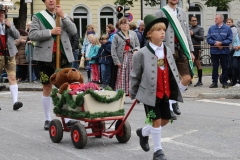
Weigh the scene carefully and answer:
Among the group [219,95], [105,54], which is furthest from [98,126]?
[105,54]

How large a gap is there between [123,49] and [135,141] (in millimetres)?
5088

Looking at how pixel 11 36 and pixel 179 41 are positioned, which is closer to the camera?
pixel 179 41

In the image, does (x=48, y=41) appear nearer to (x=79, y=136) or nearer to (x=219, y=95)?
(x=79, y=136)

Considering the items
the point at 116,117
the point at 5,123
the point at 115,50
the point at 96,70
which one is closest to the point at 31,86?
the point at 96,70

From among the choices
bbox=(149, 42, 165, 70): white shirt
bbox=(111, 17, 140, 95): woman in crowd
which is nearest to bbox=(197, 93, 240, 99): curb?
bbox=(111, 17, 140, 95): woman in crowd

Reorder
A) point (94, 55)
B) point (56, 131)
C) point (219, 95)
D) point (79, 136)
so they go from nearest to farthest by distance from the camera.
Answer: point (79, 136)
point (56, 131)
point (219, 95)
point (94, 55)

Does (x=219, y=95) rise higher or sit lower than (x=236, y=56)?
lower

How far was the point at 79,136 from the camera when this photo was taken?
8062 millimetres

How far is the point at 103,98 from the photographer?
8164mm

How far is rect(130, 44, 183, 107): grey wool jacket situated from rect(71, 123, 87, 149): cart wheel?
97 centimetres

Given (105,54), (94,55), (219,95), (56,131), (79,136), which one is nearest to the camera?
(79,136)

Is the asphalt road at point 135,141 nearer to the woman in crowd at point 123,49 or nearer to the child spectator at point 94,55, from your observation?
the woman in crowd at point 123,49

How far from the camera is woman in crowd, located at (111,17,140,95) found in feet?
44.1

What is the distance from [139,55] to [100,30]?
3605cm
